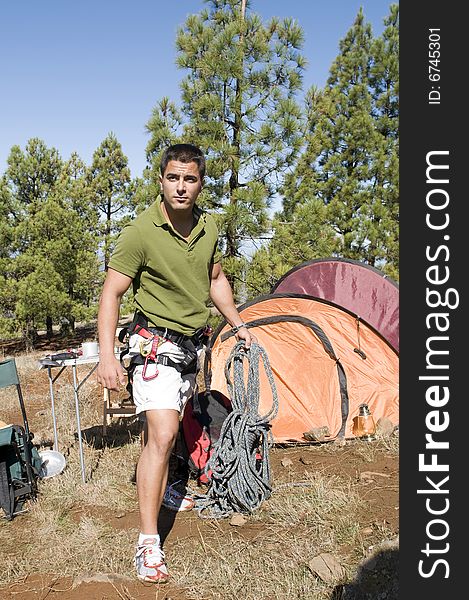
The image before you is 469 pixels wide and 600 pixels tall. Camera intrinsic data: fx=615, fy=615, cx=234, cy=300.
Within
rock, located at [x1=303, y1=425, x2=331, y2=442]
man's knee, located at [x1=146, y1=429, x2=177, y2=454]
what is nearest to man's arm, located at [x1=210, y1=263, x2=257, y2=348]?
man's knee, located at [x1=146, y1=429, x2=177, y2=454]

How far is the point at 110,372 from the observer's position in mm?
2855

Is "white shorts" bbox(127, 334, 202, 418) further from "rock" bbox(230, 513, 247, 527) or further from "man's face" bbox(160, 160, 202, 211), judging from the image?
"rock" bbox(230, 513, 247, 527)

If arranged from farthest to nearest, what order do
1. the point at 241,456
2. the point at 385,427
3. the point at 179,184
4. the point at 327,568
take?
1. the point at 385,427
2. the point at 241,456
3. the point at 179,184
4. the point at 327,568

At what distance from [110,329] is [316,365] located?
293 cm

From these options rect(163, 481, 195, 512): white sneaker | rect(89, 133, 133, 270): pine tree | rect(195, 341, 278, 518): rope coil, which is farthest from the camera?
rect(89, 133, 133, 270): pine tree

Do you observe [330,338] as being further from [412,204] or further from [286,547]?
[412,204]

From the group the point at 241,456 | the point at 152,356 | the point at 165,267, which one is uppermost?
the point at 165,267

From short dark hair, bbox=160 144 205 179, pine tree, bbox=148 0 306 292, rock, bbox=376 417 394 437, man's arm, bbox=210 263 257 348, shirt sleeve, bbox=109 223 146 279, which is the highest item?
pine tree, bbox=148 0 306 292

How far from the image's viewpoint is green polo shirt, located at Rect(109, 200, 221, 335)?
2977 millimetres

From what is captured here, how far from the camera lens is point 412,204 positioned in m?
1.83

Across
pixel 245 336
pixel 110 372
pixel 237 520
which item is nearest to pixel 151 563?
pixel 237 520

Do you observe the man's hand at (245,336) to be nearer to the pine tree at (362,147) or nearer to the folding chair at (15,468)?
the folding chair at (15,468)

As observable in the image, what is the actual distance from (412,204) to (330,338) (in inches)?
149

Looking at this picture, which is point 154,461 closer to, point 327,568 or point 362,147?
point 327,568
